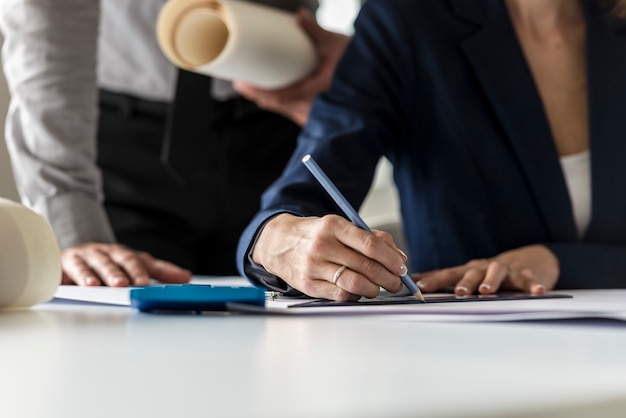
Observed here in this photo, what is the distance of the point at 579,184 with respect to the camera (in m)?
1.35

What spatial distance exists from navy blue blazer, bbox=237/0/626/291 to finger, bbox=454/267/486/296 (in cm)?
34

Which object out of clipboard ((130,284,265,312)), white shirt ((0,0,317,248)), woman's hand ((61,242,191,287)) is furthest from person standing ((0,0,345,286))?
clipboard ((130,284,265,312))

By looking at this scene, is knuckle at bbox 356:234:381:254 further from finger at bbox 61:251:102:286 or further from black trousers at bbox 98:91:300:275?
black trousers at bbox 98:91:300:275

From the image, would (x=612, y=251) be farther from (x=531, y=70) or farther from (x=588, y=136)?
(x=531, y=70)

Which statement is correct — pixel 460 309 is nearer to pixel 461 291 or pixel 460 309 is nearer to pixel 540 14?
pixel 461 291

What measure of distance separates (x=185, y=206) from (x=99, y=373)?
129cm

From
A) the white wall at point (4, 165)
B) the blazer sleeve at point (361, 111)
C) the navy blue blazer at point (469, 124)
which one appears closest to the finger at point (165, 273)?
the blazer sleeve at point (361, 111)

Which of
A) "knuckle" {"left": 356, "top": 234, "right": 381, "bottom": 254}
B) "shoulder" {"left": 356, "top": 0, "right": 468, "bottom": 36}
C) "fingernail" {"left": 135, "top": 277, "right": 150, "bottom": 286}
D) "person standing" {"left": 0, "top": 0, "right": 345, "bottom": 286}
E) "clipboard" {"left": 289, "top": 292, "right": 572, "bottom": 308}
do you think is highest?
"shoulder" {"left": 356, "top": 0, "right": 468, "bottom": 36}

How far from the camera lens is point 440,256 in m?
1.39

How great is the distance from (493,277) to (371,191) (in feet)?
6.07

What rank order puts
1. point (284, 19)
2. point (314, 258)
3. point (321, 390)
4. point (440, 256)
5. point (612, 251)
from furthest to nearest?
point (284, 19), point (440, 256), point (612, 251), point (314, 258), point (321, 390)

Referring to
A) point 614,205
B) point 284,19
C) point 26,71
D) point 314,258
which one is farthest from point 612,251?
point 26,71

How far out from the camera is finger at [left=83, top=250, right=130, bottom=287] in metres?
1.03

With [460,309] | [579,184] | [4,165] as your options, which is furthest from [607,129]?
[4,165]
